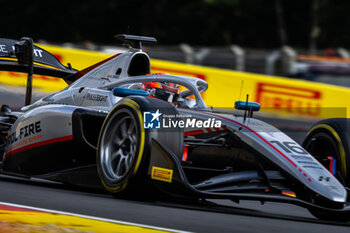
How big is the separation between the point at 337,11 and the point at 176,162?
34135 mm

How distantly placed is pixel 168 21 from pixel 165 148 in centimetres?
3839

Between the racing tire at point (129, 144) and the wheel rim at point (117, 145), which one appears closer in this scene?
the racing tire at point (129, 144)

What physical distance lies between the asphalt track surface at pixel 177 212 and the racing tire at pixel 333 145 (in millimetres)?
253

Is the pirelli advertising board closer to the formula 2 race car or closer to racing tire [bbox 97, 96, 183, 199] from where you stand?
the formula 2 race car

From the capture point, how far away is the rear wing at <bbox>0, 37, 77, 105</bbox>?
8117 mm

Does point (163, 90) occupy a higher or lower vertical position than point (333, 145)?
higher

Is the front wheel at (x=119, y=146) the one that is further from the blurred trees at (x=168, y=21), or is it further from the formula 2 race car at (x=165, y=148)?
the blurred trees at (x=168, y=21)

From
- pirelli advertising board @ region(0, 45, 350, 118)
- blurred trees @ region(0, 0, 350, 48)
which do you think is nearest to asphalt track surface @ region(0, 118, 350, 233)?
pirelli advertising board @ region(0, 45, 350, 118)

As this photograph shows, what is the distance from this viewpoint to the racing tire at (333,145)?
244 inches

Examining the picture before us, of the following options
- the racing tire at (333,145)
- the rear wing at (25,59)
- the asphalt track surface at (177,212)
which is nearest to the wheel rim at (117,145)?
the asphalt track surface at (177,212)

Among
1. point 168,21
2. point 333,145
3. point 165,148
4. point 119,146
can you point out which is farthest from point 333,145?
point 168,21

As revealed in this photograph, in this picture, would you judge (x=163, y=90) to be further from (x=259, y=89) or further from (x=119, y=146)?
(x=259, y=89)

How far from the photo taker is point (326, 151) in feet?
21.7

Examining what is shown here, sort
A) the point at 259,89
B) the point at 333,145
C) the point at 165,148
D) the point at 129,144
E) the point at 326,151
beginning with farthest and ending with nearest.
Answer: the point at 259,89 < the point at 326,151 < the point at 333,145 < the point at 129,144 < the point at 165,148
